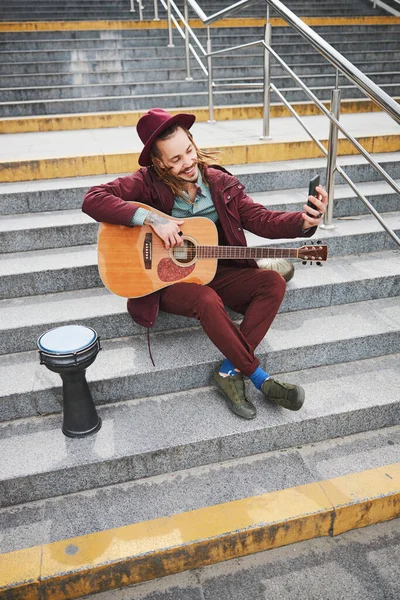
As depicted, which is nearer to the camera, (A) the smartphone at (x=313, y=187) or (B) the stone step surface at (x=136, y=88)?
(A) the smartphone at (x=313, y=187)

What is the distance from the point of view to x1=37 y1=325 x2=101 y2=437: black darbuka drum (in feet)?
7.65

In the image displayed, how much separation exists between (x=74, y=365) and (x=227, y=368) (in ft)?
3.06

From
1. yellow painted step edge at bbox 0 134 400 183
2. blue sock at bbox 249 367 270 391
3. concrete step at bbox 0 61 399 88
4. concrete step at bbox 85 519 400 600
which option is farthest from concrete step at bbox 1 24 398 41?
concrete step at bbox 85 519 400 600

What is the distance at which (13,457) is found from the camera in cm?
252

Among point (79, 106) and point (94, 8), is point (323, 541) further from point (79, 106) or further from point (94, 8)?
point (94, 8)

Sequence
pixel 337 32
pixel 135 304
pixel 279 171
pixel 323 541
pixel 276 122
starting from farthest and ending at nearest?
pixel 337 32, pixel 276 122, pixel 279 171, pixel 135 304, pixel 323 541

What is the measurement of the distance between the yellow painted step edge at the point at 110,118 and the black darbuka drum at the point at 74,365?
4111 mm

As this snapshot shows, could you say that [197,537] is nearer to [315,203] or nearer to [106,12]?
[315,203]

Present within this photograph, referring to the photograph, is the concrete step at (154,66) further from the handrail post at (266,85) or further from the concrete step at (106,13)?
the concrete step at (106,13)

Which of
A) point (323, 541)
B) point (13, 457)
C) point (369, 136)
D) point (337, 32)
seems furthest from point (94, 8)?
point (323, 541)

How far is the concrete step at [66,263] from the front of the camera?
3.34 m

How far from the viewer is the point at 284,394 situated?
267cm

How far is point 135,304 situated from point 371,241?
2.15 metres

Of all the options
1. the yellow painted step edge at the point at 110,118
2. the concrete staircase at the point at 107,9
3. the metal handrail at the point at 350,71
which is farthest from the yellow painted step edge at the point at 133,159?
the concrete staircase at the point at 107,9
